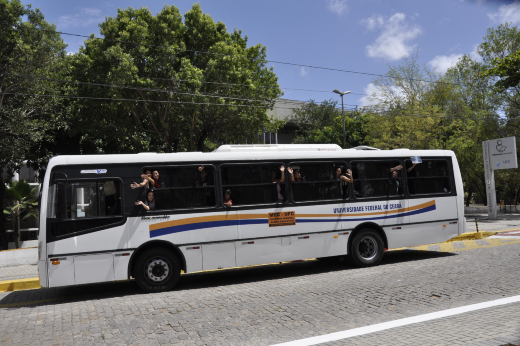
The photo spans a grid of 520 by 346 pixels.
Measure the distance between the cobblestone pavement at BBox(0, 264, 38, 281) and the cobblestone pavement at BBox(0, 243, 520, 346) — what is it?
3241mm

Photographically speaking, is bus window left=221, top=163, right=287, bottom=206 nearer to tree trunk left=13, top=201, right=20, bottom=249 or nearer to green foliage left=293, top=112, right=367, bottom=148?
tree trunk left=13, top=201, right=20, bottom=249

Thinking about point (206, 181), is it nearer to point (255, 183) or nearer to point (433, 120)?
point (255, 183)

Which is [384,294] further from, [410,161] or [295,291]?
[410,161]

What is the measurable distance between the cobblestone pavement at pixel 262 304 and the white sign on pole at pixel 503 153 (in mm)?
18679

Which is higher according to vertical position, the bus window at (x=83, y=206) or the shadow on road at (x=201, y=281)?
the bus window at (x=83, y=206)

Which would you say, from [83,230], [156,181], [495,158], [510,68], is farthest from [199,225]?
[495,158]

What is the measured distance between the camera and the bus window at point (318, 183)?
422 inches

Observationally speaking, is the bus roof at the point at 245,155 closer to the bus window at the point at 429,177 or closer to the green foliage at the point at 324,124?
the bus window at the point at 429,177

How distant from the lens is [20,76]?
17328 mm

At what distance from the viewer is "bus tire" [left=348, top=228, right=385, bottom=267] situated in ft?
36.8

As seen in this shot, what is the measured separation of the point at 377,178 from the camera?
38.5ft

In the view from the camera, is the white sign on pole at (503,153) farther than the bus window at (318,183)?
Yes

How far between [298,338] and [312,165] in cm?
586

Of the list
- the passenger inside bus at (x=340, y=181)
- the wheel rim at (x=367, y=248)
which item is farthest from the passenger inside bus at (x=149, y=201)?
the wheel rim at (x=367, y=248)
